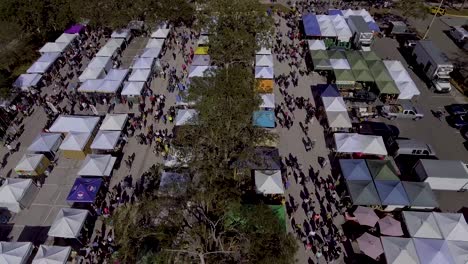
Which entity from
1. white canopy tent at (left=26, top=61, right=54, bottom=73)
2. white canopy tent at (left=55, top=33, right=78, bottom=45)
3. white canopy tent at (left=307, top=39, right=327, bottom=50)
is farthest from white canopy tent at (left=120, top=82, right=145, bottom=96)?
white canopy tent at (left=307, top=39, right=327, bottom=50)

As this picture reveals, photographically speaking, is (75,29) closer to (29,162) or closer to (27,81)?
(27,81)

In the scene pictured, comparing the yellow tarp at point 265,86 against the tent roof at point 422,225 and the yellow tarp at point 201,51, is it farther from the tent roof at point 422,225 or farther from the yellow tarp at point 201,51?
the tent roof at point 422,225

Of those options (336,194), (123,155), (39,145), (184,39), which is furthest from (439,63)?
(39,145)

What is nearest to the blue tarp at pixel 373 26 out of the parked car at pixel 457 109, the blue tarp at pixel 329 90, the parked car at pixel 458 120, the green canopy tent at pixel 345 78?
the green canopy tent at pixel 345 78

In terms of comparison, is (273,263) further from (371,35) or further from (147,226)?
(371,35)

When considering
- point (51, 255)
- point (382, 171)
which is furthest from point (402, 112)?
point (51, 255)

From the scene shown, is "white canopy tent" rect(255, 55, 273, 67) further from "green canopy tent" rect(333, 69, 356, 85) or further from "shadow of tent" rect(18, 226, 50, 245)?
"shadow of tent" rect(18, 226, 50, 245)

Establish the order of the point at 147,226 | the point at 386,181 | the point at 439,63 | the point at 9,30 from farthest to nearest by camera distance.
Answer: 1. the point at 9,30
2. the point at 439,63
3. the point at 386,181
4. the point at 147,226
